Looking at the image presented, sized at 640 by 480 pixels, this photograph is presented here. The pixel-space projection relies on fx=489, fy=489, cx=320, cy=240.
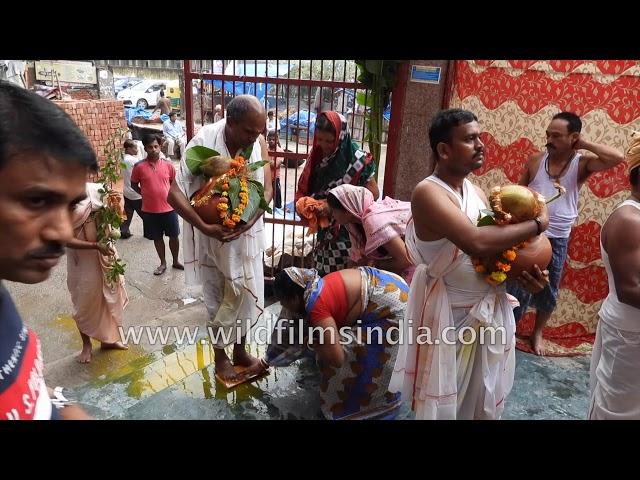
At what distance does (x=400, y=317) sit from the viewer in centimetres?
304

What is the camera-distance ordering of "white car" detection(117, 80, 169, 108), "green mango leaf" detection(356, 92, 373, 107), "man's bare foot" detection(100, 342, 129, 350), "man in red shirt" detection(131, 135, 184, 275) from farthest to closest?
"white car" detection(117, 80, 169, 108), "man in red shirt" detection(131, 135, 184, 275), "green mango leaf" detection(356, 92, 373, 107), "man's bare foot" detection(100, 342, 129, 350)

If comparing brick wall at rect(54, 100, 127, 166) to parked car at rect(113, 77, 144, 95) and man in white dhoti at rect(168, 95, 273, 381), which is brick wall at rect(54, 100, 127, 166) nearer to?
man in white dhoti at rect(168, 95, 273, 381)

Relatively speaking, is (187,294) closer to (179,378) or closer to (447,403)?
(179,378)

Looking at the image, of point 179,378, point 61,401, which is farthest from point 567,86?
point 61,401

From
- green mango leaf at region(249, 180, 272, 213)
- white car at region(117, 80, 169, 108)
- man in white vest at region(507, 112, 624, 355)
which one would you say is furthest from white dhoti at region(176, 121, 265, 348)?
white car at region(117, 80, 169, 108)

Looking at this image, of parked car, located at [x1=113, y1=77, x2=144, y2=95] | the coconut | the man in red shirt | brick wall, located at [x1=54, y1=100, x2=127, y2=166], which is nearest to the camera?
the coconut

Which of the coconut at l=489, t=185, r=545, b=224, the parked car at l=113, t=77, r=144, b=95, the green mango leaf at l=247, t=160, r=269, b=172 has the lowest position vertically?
the parked car at l=113, t=77, r=144, b=95

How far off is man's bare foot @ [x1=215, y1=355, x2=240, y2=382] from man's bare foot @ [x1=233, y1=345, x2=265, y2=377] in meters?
0.12

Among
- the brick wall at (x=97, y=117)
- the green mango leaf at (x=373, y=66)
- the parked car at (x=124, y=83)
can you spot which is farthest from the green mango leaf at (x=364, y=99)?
the parked car at (x=124, y=83)

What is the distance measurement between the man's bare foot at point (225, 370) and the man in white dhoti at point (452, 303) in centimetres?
152

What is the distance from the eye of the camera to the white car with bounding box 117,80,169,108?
19688 mm

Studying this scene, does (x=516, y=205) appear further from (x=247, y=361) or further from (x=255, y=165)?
(x=247, y=361)

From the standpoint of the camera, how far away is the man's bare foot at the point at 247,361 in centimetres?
384

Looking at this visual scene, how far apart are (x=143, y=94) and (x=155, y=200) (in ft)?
52.2
